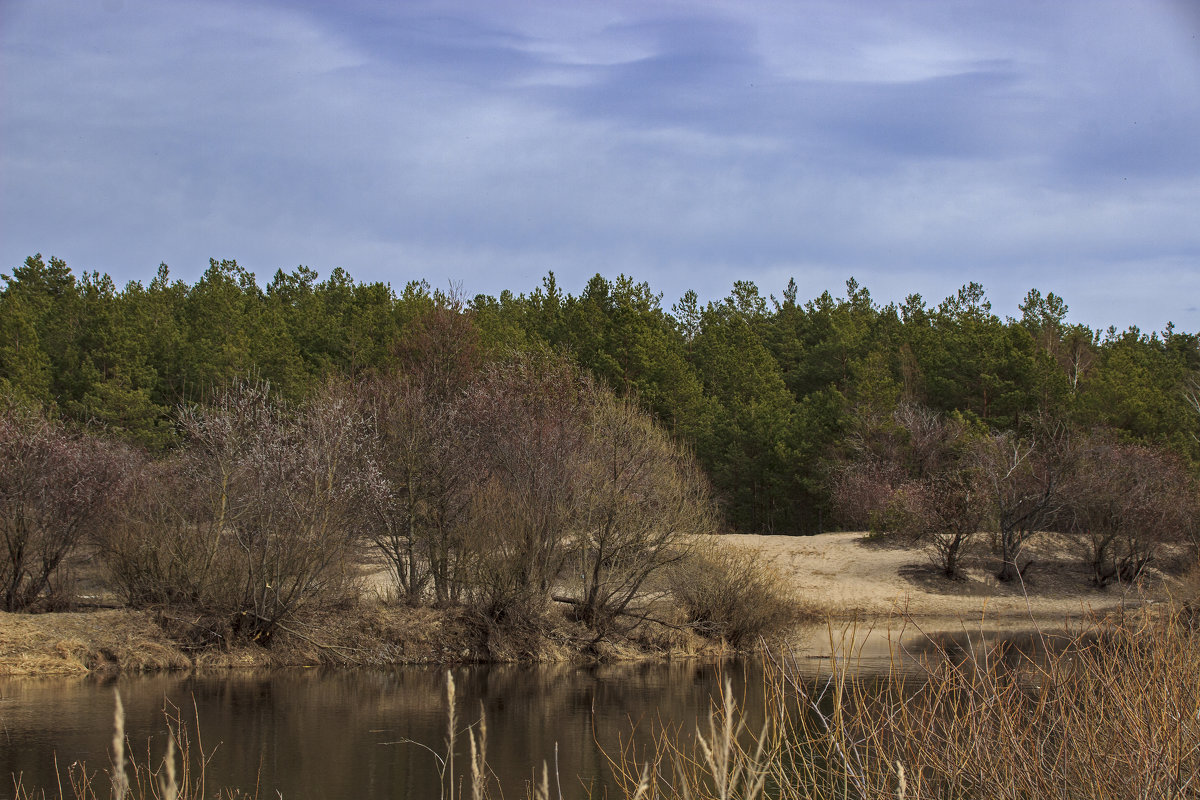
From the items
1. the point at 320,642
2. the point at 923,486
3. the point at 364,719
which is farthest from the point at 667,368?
the point at 364,719

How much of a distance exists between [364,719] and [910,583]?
25446 mm

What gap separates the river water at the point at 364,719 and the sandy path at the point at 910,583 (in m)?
11.2

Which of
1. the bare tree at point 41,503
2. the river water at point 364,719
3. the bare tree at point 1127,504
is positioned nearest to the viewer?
the river water at point 364,719

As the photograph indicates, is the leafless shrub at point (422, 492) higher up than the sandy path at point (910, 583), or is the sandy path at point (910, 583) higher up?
the leafless shrub at point (422, 492)

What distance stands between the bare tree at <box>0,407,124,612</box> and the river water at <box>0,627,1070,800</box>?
18.9 ft

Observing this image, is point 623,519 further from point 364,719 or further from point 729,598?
point 364,719

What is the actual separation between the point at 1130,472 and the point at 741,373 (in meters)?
22.5

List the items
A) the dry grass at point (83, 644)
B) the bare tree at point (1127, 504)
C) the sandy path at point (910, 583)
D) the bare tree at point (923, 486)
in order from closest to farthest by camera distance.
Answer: the dry grass at point (83, 644)
the sandy path at point (910, 583)
the bare tree at point (1127, 504)
the bare tree at point (923, 486)

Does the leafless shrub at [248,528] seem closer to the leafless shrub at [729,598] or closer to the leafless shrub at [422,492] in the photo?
the leafless shrub at [422,492]

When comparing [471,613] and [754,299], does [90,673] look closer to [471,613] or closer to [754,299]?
[471,613]

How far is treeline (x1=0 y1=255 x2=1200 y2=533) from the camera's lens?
44.7m

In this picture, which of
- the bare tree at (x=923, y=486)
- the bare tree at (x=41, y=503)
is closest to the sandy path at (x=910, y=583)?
the bare tree at (x=923, y=486)

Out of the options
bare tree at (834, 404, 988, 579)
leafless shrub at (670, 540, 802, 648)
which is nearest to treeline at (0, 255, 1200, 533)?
bare tree at (834, 404, 988, 579)

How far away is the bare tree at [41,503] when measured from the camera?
27.8 meters
